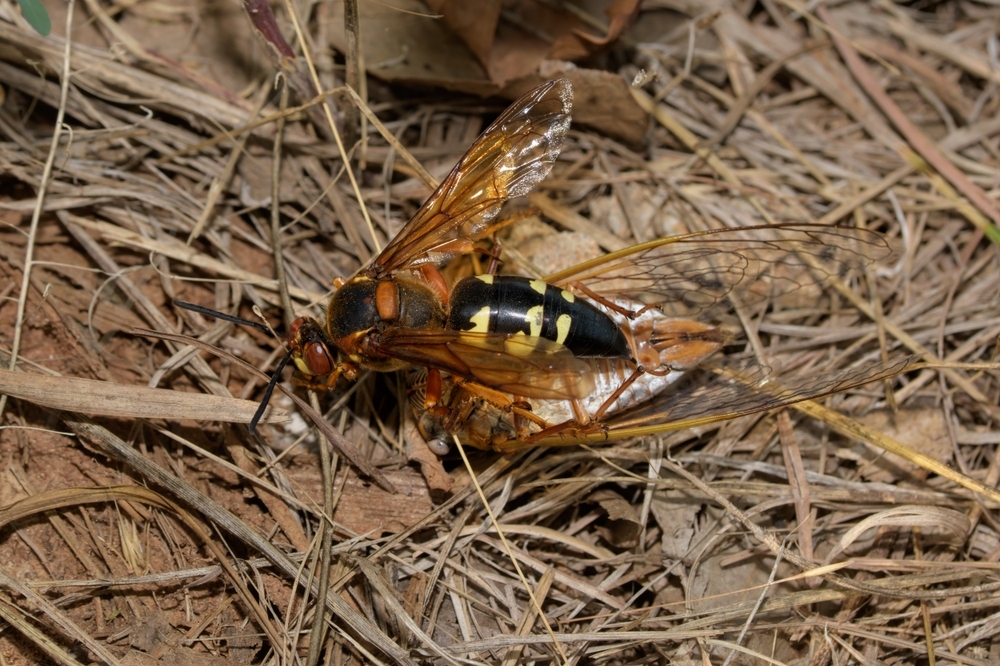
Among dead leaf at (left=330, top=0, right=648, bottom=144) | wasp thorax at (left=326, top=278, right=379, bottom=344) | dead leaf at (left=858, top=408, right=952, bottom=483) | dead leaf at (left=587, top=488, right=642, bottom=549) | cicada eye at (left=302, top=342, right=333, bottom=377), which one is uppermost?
dead leaf at (left=330, top=0, right=648, bottom=144)

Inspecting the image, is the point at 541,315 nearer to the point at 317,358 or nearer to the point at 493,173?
the point at 493,173

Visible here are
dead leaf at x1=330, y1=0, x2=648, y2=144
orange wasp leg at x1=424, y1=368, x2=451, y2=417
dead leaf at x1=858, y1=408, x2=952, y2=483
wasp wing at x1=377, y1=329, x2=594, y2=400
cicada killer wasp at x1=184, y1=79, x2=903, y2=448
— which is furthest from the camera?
dead leaf at x1=330, y1=0, x2=648, y2=144

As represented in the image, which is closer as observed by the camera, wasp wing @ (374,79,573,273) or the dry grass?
the dry grass

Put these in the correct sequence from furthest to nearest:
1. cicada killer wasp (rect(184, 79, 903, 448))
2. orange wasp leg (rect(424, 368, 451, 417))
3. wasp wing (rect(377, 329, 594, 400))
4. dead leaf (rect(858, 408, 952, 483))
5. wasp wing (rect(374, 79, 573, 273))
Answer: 1. dead leaf (rect(858, 408, 952, 483))
2. wasp wing (rect(374, 79, 573, 273))
3. orange wasp leg (rect(424, 368, 451, 417))
4. cicada killer wasp (rect(184, 79, 903, 448))
5. wasp wing (rect(377, 329, 594, 400))

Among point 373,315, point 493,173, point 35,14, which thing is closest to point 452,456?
point 373,315

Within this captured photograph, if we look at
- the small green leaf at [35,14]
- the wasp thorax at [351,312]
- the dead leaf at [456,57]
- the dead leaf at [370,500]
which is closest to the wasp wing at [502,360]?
the wasp thorax at [351,312]

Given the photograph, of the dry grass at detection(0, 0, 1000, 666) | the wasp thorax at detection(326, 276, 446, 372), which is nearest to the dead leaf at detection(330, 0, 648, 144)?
the dry grass at detection(0, 0, 1000, 666)

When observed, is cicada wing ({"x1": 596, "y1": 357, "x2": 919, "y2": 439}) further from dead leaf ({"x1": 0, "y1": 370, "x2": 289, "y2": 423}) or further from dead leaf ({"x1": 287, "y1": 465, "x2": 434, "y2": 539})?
dead leaf ({"x1": 0, "y1": 370, "x2": 289, "y2": 423})
